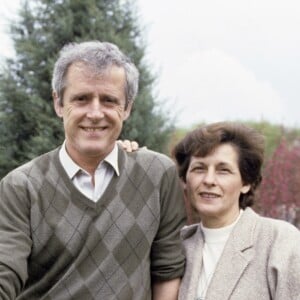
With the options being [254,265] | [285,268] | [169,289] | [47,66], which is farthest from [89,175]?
[47,66]

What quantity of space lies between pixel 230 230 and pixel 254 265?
0.22 metres

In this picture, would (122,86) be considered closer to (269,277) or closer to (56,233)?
(56,233)

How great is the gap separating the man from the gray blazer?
222mm

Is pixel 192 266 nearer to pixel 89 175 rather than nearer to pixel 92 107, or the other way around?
pixel 89 175

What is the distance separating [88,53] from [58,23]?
16.0 feet

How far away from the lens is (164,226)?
2.95 metres

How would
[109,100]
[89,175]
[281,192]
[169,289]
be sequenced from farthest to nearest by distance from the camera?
[281,192] < [169,289] < [89,175] < [109,100]

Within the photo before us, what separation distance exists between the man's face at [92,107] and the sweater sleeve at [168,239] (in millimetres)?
367

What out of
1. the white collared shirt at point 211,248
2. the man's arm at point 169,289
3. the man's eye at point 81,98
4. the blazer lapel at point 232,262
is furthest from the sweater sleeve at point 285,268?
the man's eye at point 81,98

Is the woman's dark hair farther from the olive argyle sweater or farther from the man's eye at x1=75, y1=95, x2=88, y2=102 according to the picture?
the man's eye at x1=75, y1=95, x2=88, y2=102

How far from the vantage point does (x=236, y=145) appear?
2928 mm

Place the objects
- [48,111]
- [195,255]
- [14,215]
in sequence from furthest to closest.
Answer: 1. [48,111]
2. [195,255]
3. [14,215]

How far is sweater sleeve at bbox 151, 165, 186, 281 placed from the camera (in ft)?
9.61

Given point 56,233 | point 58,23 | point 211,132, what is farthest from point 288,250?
point 58,23
